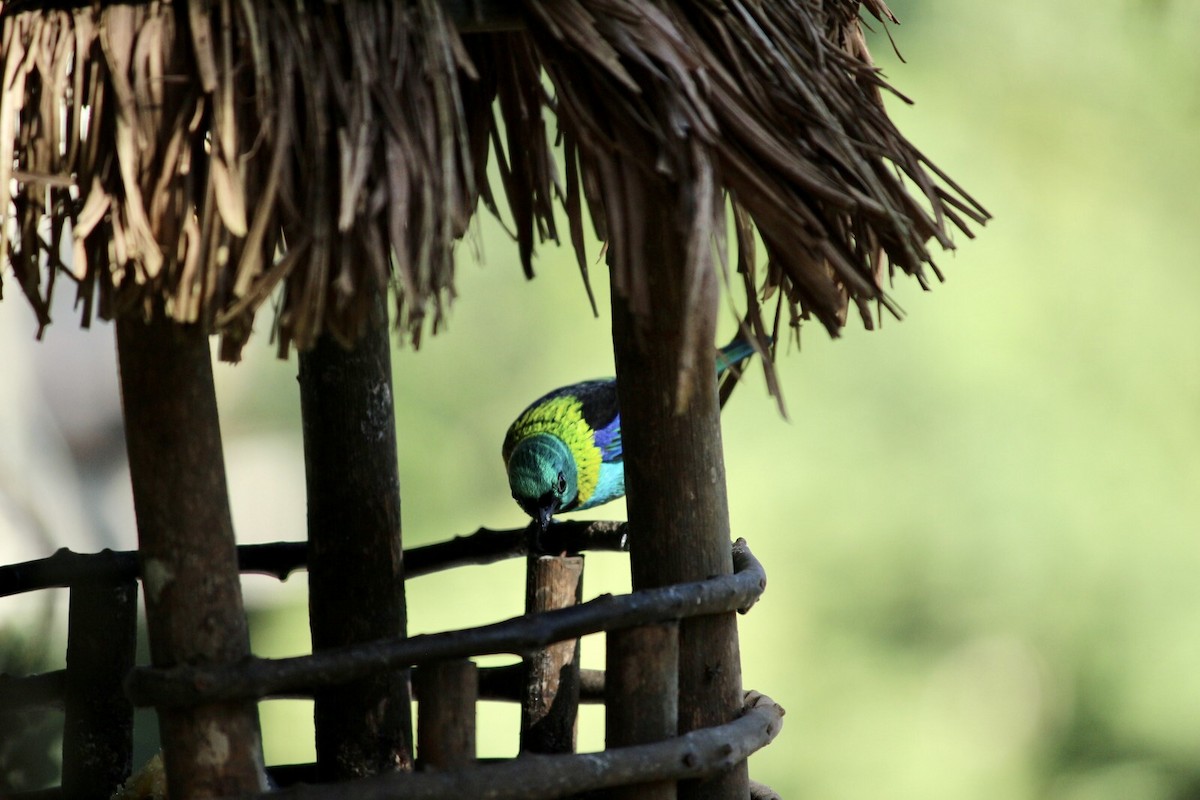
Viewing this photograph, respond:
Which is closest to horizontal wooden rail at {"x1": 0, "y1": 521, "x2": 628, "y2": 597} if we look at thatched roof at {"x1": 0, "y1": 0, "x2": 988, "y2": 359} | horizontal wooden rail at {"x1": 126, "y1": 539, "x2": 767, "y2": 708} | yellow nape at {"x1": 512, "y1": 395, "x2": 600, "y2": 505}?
yellow nape at {"x1": 512, "y1": 395, "x2": 600, "y2": 505}

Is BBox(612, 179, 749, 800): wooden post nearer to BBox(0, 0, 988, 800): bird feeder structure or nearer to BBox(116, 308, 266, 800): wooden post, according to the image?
BBox(0, 0, 988, 800): bird feeder structure

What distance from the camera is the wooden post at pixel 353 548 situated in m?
1.60

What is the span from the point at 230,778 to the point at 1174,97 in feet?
11.1

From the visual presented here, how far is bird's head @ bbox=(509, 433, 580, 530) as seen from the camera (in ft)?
6.65

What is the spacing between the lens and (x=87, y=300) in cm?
104

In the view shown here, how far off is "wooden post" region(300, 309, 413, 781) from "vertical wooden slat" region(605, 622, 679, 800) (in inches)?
16.9

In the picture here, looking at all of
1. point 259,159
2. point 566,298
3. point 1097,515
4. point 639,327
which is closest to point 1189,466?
point 1097,515

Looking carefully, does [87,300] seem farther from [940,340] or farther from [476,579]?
[940,340]

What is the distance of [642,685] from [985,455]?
96.0 inches

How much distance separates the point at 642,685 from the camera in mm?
1273

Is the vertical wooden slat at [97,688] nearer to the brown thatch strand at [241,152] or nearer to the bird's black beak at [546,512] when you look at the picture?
the bird's black beak at [546,512]

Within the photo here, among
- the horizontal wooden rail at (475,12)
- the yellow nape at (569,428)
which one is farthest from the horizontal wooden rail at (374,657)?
the yellow nape at (569,428)

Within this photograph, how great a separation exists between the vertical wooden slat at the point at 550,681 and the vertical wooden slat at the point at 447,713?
506 mm

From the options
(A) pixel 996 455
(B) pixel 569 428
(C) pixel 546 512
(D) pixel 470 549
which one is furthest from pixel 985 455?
(D) pixel 470 549
